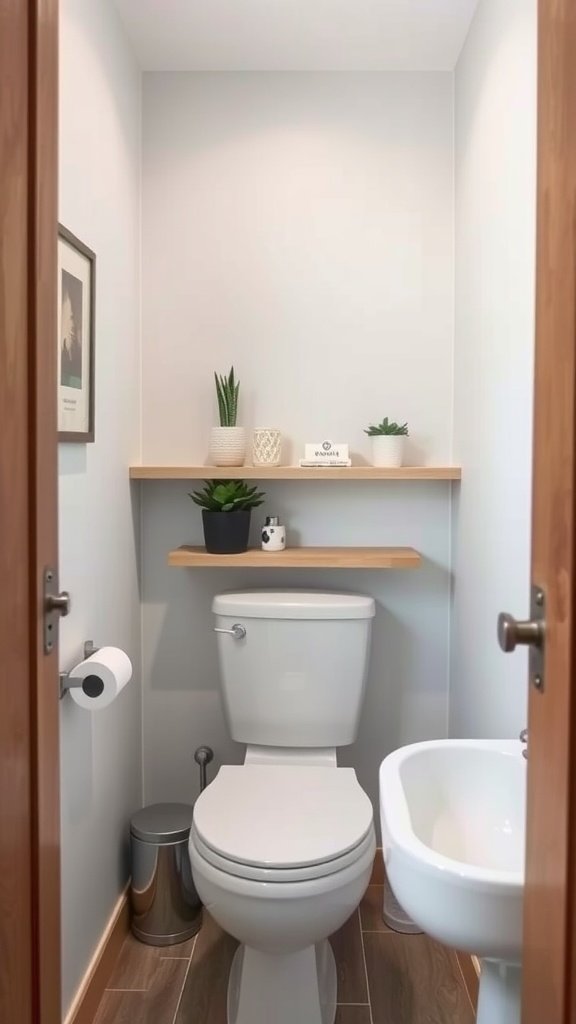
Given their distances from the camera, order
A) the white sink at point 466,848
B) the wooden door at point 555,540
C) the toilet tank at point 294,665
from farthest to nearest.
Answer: the toilet tank at point 294,665 < the white sink at point 466,848 < the wooden door at point 555,540

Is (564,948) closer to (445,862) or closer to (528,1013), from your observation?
(528,1013)

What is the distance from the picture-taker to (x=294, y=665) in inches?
79.0

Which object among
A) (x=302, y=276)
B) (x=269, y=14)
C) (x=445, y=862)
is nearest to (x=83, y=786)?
(x=445, y=862)

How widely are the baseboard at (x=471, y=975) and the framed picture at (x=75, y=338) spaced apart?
1.46 m

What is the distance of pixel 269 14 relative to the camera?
74.8 inches

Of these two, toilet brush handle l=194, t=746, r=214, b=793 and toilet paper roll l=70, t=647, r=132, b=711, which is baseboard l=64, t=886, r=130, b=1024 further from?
toilet paper roll l=70, t=647, r=132, b=711

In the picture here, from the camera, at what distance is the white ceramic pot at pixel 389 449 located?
211 centimetres

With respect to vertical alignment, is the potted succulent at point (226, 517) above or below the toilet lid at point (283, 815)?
above

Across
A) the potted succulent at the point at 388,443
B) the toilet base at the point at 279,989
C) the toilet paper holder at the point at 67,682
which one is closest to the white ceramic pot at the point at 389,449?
the potted succulent at the point at 388,443

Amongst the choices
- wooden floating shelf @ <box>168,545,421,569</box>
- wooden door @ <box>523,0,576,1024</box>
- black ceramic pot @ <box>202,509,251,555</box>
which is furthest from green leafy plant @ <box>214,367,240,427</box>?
wooden door @ <box>523,0,576,1024</box>

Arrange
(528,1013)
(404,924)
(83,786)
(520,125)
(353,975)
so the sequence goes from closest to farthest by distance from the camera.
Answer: (528,1013), (520,125), (83,786), (353,975), (404,924)

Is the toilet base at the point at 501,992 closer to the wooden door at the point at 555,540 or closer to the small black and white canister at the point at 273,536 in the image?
the wooden door at the point at 555,540

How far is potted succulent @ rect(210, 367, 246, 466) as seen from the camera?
2.12m

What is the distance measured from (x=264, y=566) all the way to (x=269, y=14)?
138 centimetres
